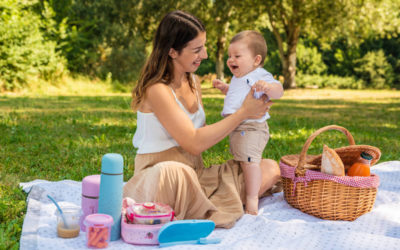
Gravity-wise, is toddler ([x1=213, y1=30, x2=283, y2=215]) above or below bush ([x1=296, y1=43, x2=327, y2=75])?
below

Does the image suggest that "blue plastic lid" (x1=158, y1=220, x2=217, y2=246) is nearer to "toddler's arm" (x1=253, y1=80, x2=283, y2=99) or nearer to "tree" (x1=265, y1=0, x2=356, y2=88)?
"toddler's arm" (x1=253, y1=80, x2=283, y2=99)

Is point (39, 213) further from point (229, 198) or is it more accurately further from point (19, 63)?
point (19, 63)

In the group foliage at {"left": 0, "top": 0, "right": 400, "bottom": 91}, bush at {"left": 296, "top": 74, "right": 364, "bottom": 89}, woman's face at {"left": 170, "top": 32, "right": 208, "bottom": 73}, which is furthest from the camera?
bush at {"left": 296, "top": 74, "right": 364, "bottom": 89}

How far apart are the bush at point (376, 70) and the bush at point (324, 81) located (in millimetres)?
713

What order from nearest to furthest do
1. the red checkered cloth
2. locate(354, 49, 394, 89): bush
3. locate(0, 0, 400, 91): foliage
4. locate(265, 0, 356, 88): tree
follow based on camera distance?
the red checkered cloth, locate(0, 0, 400, 91): foliage, locate(265, 0, 356, 88): tree, locate(354, 49, 394, 89): bush

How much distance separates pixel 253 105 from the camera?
2.75 meters

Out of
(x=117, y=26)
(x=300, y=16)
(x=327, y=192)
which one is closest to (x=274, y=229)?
(x=327, y=192)

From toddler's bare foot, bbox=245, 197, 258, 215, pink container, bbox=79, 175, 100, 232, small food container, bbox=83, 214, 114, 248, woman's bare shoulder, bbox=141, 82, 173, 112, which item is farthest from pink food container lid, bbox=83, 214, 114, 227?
toddler's bare foot, bbox=245, 197, 258, 215

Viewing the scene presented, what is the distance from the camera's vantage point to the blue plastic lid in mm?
2322

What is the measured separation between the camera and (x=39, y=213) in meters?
2.80

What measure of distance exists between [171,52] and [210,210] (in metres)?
1.05

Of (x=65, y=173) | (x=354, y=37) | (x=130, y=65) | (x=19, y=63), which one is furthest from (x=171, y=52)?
(x=354, y=37)

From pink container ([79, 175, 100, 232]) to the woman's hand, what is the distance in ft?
3.35

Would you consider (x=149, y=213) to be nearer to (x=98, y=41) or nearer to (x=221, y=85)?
(x=221, y=85)
